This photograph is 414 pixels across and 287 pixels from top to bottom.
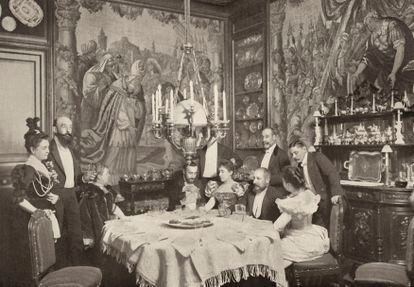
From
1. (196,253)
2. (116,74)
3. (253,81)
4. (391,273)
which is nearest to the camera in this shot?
(196,253)

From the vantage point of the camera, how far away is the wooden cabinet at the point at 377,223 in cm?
512

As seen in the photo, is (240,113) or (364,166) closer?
(364,166)

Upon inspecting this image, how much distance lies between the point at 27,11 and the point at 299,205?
4938mm

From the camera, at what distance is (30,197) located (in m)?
4.95

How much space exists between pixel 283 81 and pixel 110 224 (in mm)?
4448

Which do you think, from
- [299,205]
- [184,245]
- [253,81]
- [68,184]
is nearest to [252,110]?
[253,81]

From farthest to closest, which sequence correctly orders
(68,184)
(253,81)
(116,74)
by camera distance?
(253,81) → (116,74) → (68,184)

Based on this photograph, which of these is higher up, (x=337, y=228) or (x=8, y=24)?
(x=8, y=24)

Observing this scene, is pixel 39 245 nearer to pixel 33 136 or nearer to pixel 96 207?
pixel 96 207

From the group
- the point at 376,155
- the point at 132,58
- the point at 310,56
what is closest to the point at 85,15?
the point at 132,58

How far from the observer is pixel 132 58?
24.2 ft

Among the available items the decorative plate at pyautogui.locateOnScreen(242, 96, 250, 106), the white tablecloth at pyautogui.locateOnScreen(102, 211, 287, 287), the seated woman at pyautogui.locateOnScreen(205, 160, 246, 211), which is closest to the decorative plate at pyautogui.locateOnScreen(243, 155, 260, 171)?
the decorative plate at pyautogui.locateOnScreen(242, 96, 250, 106)

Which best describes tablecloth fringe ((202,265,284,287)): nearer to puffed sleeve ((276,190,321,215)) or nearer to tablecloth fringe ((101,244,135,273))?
tablecloth fringe ((101,244,135,273))

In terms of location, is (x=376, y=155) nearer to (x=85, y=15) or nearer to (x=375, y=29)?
(x=375, y=29)
